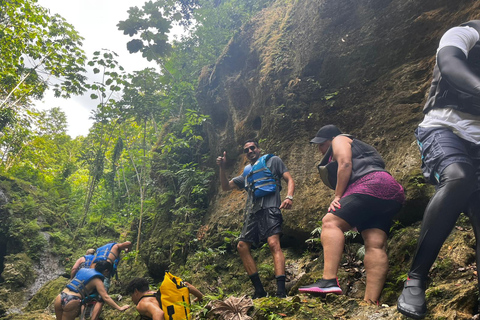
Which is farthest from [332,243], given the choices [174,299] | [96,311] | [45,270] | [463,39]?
[45,270]

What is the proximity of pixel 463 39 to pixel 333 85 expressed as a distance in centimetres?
404

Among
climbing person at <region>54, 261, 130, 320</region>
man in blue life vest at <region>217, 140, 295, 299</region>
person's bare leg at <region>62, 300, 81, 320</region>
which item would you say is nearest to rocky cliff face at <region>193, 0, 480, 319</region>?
man in blue life vest at <region>217, 140, 295, 299</region>

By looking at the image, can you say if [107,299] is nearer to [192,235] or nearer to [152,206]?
[192,235]

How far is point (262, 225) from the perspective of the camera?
4074 millimetres

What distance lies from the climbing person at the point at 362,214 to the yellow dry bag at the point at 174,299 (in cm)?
231

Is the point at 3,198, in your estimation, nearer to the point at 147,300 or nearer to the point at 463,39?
the point at 147,300

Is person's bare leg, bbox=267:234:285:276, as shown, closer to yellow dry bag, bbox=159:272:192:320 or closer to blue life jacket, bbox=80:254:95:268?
yellow dry bag, bbox=159:272:192:320

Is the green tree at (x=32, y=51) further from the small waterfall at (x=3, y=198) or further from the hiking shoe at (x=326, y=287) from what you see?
the hiking shoe at (x=326, y=287)

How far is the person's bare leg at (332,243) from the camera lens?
8.11ft

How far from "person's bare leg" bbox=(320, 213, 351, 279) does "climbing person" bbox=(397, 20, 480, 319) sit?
63 centimetres

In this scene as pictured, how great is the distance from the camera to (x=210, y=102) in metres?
10.5

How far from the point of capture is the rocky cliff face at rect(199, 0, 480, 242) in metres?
4.62

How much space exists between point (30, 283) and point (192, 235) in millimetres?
8719

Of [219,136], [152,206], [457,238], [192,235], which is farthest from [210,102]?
[457,238]
